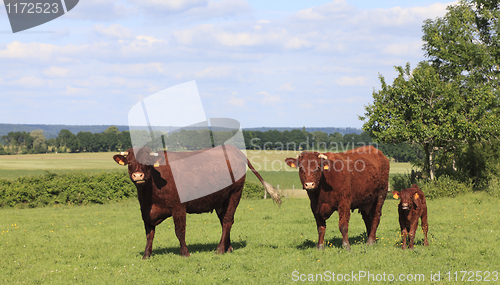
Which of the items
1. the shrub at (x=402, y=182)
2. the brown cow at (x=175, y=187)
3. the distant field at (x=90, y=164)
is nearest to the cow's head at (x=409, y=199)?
the brown cow at (x=175, y=187)

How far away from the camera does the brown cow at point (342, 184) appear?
1073cm

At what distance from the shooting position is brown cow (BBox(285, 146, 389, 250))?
10.7 m

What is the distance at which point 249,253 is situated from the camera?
11711 millimetres

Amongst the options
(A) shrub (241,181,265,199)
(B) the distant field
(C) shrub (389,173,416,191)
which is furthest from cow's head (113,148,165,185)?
(B) the distant field

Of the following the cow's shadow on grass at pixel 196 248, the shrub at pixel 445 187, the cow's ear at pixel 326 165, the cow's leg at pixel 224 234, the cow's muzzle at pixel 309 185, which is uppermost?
the cow's ear at pixel 326 165

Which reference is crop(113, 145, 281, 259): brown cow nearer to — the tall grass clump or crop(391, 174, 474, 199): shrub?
the tall grass clump

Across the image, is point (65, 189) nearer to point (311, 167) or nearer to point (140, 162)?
point (140, 162)

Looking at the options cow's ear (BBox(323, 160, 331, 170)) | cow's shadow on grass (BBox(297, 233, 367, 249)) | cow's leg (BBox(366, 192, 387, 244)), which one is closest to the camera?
cow's ear (BBox(323, 160, 331, 170))

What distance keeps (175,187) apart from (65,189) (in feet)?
67.6

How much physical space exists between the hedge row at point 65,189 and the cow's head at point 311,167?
2132 cm

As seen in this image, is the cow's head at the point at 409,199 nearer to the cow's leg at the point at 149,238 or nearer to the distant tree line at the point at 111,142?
the cow's leg at the point at 149,238

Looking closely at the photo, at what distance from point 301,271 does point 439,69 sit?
34465 millimetres

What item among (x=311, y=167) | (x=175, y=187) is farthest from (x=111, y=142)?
(x=311, y=167)

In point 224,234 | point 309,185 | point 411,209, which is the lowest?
point 224,234
